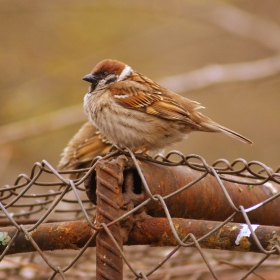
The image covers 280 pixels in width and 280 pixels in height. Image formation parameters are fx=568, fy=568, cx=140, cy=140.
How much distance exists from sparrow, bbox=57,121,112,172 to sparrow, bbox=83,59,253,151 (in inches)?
33.7

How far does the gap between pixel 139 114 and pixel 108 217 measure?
1.51m

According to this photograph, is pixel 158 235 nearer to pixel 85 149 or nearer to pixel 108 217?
pixel 108 217

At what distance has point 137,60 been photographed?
7.46m

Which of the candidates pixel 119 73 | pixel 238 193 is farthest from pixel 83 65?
pixel 238 193

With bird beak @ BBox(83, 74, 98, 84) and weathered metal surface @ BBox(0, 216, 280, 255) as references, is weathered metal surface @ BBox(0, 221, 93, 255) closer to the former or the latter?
weathered metal surface @ BBox(0, 216, 280, 255)

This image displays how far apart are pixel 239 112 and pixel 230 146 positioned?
601mm

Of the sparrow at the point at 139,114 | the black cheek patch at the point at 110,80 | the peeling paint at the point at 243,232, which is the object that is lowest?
the peeling paint at the point at 243,232

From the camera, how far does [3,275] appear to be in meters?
2.84

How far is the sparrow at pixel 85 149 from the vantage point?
421 cm

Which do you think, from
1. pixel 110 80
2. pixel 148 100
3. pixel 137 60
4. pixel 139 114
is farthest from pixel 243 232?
pixel 137 60

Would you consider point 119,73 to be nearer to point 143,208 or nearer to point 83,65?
point 143,208

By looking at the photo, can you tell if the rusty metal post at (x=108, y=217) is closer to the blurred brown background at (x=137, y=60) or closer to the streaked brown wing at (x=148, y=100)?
the streaked brown wing at (x=148, y=100)

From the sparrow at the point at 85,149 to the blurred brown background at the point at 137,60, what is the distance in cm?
90

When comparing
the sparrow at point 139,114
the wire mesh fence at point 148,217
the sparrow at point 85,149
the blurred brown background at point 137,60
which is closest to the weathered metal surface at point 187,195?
the wire mesh fence at point 148,217
